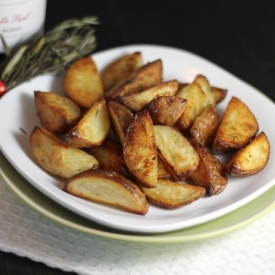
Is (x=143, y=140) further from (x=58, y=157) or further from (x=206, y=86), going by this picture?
(x=206, y=86)

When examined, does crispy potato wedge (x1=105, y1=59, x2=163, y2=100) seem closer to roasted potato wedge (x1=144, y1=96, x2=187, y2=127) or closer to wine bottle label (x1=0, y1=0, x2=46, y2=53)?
roasted potato wedge (x1=144, y1=96, x2=187, y2=127)

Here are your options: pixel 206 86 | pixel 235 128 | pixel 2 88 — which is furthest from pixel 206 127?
pixel 2 88

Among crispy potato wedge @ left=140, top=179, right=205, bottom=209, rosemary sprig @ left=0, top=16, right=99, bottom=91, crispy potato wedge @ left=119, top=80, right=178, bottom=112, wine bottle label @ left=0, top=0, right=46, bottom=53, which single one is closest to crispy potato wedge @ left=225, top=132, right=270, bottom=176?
crispy potato wedge @ left=140, top=179, right=205, bottom=209

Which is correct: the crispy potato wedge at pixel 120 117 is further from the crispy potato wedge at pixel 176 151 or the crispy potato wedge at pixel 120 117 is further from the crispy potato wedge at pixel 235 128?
the crispy potato wedge at pixel 235 128

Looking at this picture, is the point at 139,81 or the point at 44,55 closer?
the point at 139,81

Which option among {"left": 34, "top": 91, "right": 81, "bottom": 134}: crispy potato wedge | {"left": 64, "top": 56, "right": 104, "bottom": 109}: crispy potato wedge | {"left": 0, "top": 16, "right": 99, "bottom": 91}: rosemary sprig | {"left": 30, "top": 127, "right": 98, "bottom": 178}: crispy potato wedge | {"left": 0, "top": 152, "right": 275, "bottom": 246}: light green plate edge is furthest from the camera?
{"left": 0, "top": 16, "right": 99, "bottom": 91}: rosemary sprig

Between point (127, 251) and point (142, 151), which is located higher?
point (142, 151)

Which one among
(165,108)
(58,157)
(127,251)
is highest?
(165,108)
